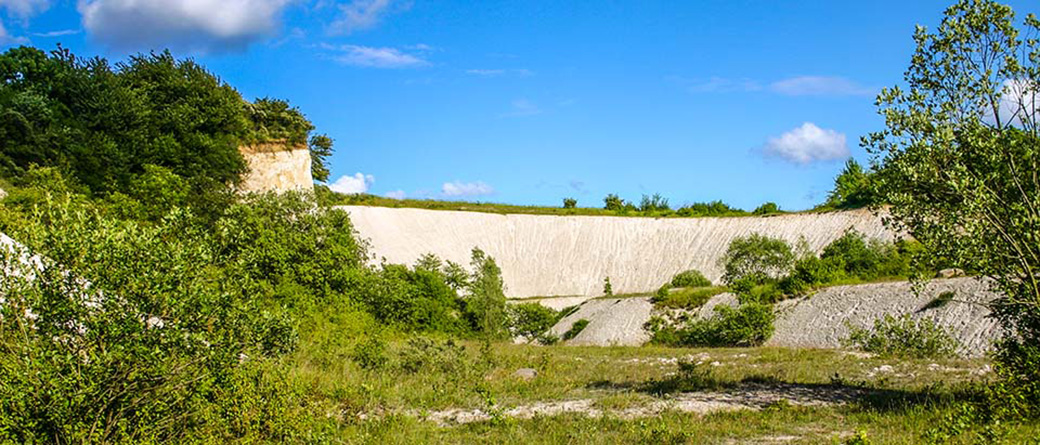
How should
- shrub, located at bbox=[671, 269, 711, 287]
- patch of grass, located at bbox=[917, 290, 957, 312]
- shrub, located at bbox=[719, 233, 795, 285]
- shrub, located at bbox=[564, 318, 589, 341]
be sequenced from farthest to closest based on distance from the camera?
shrub, located at bbox=[671, 269, 711, 287]
shrub, located at bbox=[719, 233, 795, 285]
shrub, located at bbox=[564, 318, 589, 341]
patch of grass, located at bbox=[917, 290, 957, 312]

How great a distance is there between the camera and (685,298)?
147ft

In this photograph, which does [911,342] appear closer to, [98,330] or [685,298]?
[685,298]

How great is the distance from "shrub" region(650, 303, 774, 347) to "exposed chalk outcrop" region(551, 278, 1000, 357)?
2.07ft

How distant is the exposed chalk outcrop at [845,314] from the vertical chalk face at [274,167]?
1984cm

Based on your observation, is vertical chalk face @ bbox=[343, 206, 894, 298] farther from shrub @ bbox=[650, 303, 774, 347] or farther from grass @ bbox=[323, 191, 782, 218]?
shrub @ bbox=[650, 303, 774, 347]

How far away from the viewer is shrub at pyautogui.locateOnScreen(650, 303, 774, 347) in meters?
36.6

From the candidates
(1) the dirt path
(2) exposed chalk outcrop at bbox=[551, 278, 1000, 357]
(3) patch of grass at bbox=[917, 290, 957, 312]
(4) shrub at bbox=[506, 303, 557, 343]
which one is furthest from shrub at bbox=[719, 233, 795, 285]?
(1) the dirt path

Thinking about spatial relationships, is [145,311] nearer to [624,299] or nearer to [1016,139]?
[1016,139]

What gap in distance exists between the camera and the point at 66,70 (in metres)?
42.2

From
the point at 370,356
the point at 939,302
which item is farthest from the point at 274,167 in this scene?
the point at 939,302

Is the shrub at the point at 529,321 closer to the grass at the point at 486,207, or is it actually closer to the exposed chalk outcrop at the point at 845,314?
the exposed chalk outcrop at the point at 845,314

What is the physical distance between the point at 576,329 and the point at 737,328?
1249cm

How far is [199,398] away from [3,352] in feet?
6.59

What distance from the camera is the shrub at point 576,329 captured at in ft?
152
